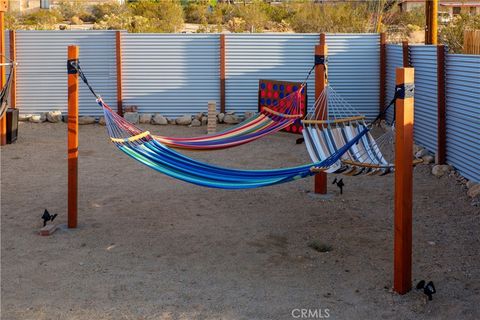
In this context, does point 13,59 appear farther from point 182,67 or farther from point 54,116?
point 182,67

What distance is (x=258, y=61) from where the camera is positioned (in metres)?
12.9

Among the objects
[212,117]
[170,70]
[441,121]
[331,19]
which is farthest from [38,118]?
[331,19]

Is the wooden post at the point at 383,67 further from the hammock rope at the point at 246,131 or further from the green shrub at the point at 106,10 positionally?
the green shrub at the point at 106,10

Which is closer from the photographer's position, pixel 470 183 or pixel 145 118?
pixel 470 183

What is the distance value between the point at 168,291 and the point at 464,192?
4074 millimetres

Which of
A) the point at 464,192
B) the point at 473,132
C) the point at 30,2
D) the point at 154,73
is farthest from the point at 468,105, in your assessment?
the point at 30,2

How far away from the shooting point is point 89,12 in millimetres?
37281

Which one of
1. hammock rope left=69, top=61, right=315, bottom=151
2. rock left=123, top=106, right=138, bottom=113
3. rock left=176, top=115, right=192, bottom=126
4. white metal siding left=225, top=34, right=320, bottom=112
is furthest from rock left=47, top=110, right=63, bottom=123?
hammock rope left=69, top=61, right=315, bottom=151

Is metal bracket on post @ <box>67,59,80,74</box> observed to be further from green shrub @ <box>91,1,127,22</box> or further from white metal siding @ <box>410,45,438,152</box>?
green shrub @ <box>91,1,127,22</box>

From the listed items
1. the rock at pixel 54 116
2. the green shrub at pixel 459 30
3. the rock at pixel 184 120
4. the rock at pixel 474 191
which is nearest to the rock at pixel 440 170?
the rock at pixel 474 191

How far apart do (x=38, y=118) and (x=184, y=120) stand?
262 cm

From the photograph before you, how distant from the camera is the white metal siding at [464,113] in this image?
308 inches

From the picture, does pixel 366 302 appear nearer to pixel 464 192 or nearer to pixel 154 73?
pixel 464 192

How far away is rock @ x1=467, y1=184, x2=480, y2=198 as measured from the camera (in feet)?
24.1
